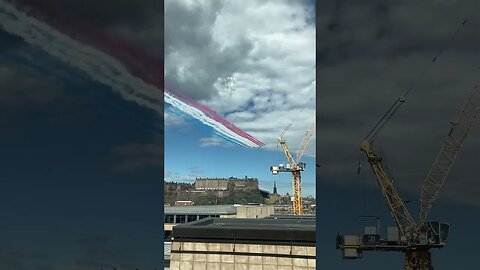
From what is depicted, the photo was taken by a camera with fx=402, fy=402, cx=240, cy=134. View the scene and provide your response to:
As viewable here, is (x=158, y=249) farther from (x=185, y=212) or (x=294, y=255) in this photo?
(x=185, y=212)

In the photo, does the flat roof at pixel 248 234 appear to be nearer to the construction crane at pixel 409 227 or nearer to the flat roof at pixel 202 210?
the construction crane at pixel 409 227

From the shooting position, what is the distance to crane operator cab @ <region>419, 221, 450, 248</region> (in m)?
23.8

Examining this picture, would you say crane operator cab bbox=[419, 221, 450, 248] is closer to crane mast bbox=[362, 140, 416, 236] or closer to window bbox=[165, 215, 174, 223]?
crane mast bbox=[362, 140, 416, 236]

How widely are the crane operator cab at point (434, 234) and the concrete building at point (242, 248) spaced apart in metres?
7.70

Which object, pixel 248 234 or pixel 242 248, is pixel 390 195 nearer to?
pixel 248 234

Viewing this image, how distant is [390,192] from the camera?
2959 cm

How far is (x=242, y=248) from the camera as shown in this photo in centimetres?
2753

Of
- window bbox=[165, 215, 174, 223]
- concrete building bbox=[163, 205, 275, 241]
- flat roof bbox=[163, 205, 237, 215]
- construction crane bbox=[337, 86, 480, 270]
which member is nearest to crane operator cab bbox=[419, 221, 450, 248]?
construction crane bbox=[337, 86, 480, 270]

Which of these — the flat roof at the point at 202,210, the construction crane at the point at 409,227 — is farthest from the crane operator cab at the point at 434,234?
the flat roof at the point at 202,210

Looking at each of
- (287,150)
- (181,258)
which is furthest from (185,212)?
(181,258)

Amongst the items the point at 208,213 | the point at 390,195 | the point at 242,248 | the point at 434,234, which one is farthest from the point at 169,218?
the point at 434,234

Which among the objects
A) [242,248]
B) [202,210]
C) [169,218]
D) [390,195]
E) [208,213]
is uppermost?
[390,195]

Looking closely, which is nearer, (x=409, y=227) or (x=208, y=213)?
(x=409, y=227)

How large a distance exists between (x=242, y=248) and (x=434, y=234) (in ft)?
42.7
